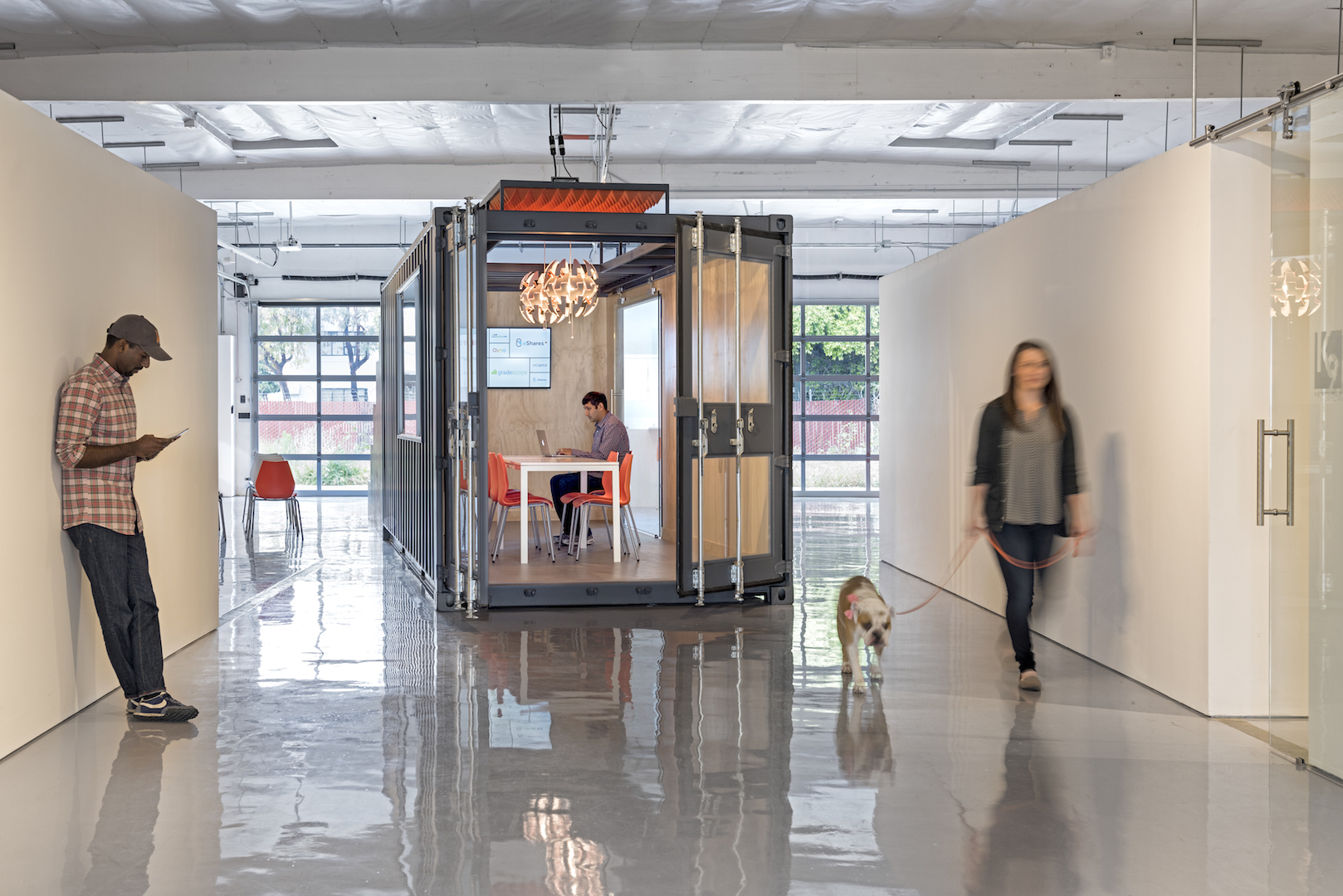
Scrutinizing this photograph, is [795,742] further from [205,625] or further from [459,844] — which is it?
[205,625]

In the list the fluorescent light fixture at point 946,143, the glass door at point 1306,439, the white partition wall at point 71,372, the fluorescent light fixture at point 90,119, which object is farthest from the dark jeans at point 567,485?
the glass door at point 1306,439

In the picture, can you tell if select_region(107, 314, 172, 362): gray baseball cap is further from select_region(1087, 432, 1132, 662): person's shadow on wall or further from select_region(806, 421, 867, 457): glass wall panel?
select_region(806, 421, 867, 457): glass wall panel

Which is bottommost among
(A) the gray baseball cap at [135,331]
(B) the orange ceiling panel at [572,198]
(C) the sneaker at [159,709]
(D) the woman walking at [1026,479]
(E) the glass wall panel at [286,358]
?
(C) the sneaker at [159,709]

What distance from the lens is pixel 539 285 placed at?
8742mm

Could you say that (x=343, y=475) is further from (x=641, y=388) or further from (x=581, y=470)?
(x=581, y=470)

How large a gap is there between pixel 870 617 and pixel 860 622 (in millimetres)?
51

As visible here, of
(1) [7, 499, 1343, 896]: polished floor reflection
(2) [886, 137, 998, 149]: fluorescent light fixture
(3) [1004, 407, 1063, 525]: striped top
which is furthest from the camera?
(2) [886, 137, 998, 149]: fluorescent light fixture

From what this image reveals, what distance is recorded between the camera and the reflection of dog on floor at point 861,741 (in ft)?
13.1

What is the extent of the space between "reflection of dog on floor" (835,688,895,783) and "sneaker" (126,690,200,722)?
2711 millimetres

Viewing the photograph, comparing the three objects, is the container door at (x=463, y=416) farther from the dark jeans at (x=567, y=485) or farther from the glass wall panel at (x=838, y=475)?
the glass wall panel at (x=838, y=475)

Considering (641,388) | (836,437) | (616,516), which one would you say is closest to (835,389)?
(836,437)

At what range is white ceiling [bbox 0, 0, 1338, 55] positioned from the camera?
6.79 metres

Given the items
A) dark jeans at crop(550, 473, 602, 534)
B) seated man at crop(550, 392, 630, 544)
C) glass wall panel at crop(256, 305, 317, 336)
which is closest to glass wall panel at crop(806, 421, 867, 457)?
glass wall panel at crop(256, 305, 317, 336)

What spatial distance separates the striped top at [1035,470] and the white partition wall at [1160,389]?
1.73ft
